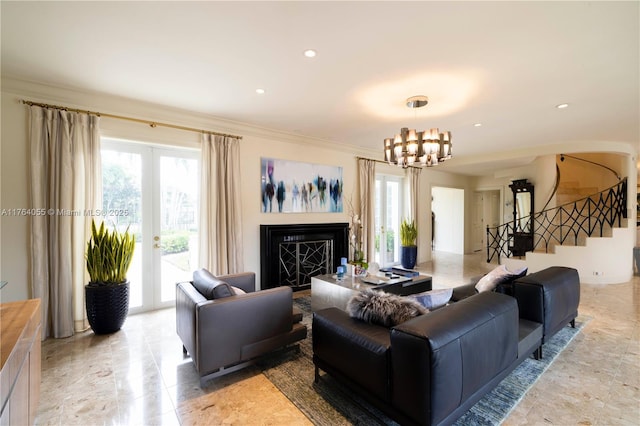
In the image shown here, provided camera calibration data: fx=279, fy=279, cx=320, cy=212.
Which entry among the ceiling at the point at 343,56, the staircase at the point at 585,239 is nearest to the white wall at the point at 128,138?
the ceiling at the point at 343,56

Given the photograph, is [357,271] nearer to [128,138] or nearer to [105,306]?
[105,306]

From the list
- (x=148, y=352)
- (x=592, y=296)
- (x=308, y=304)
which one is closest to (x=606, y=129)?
(x=592, y=296)

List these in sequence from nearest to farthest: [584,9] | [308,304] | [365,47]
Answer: [584,9] < [365,47] < [308,304]

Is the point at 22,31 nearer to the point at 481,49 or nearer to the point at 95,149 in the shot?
the point at 95,149

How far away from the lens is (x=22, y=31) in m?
2.16

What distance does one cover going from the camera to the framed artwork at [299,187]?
15.8ft

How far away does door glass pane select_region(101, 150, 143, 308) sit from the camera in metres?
3.57

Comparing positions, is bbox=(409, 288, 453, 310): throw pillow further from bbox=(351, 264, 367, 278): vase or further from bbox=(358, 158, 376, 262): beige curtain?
bbox=(358, 158, 376, 262): beige curtain

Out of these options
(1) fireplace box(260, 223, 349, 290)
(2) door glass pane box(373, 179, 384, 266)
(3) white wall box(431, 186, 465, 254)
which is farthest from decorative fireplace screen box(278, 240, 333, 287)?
(3) white wall box(431, 186, 465, 254)

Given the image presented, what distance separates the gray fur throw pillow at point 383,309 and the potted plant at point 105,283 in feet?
9.10

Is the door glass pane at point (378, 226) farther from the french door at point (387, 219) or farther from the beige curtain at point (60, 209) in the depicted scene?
the beige curtain at point (60, 209)

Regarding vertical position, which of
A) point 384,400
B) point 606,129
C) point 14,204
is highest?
point 606,129

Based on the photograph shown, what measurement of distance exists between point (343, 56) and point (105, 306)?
11.9 ft

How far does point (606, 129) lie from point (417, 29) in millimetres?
4827
